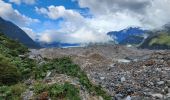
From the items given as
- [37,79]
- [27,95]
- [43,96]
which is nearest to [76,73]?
[37,79]

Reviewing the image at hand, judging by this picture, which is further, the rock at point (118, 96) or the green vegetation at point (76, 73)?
the rock at point (118, 96)

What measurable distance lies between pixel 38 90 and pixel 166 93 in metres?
11.2

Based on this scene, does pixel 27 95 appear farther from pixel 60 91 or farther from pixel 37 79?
pixel 37 79

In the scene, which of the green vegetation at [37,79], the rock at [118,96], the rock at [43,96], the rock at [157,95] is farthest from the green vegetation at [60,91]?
the rock at [157,95]

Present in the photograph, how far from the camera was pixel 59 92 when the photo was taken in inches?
881

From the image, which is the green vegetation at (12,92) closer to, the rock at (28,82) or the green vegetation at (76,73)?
the rock at (28,82)

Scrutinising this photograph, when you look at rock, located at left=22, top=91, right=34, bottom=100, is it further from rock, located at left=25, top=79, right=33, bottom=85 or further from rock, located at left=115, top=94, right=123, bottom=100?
rock, located at left=115, top=94, right=123, bottom=100

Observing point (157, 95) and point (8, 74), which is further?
point (157, 95)

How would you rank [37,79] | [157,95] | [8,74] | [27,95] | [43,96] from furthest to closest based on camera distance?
[157,95] → [8,74] → [37,79] → [27,95] → [43,96]

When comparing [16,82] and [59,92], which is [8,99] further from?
[16,82]

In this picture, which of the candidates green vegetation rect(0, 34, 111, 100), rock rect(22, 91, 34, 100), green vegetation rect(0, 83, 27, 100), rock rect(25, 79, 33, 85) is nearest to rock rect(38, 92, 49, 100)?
green vegetation rect(0, 34, 111, 100)

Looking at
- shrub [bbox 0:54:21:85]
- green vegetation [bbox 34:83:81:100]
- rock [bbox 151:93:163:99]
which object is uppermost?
shrub [bbox 0:54:21:85]

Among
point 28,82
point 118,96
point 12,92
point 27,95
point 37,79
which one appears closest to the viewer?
point 27,95

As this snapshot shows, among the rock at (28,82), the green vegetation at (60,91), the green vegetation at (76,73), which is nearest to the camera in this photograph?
the green vegetation at (60,91)
